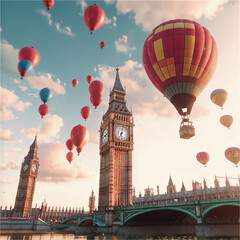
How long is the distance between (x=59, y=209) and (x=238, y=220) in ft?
312

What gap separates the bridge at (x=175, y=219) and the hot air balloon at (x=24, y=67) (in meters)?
28.5

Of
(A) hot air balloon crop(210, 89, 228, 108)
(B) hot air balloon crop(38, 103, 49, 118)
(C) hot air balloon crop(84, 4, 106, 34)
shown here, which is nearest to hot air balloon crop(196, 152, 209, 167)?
(A) hot air balloon crop(210, 89, 228, 108)

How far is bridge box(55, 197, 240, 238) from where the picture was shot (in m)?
32.2

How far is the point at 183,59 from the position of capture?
22.8 metres

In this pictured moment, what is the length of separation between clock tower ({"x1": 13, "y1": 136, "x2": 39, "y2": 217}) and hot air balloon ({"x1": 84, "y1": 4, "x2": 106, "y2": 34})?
108 metres

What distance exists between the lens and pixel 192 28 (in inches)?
909

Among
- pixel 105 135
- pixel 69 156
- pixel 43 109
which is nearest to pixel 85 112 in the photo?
pixel 43 109

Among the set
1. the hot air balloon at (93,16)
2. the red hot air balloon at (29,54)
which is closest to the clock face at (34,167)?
the red hot air balloon at (29,54)

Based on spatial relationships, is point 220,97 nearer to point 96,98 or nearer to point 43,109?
point 96,98

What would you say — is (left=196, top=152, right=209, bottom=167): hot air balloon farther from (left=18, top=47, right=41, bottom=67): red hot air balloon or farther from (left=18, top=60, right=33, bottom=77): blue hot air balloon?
(left=18, top=60, right=33, bottom=77): blue hot air balloon

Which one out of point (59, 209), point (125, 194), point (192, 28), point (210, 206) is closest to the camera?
point (192, 28)

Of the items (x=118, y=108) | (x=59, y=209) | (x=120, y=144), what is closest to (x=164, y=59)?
(x=120, y=144)

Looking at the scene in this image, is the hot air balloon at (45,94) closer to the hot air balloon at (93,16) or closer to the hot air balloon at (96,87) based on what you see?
the hot air balloon at (96,87)

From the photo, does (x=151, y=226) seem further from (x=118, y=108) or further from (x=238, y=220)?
(x=118, y=108)
